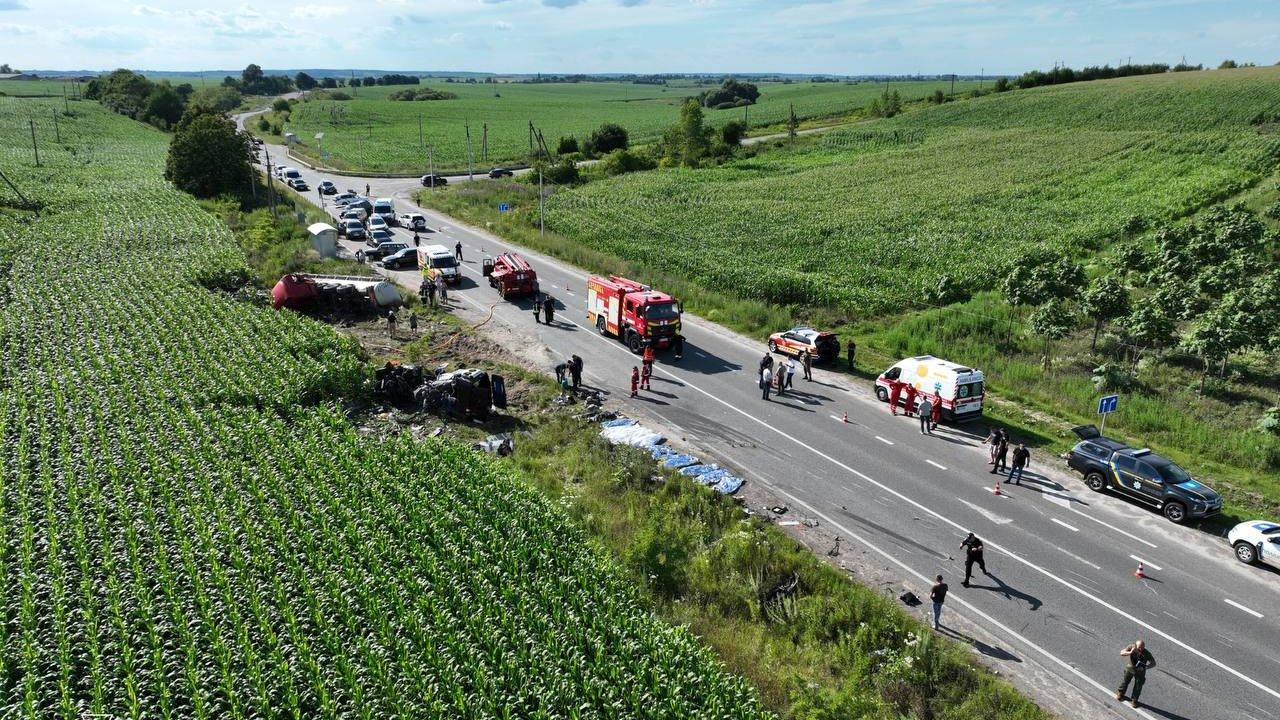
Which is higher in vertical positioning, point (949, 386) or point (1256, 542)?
point (949, 386)

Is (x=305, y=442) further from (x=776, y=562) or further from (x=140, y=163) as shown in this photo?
(x=140, y=163)

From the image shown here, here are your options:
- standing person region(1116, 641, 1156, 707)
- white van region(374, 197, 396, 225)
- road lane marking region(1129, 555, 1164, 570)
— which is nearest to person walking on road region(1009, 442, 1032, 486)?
road lane marking region(1129, 555, 1164, 570)

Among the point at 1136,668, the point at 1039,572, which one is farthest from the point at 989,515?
the point at 1136,668

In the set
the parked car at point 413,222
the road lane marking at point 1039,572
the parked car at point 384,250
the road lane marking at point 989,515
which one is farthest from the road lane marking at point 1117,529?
the parked car at point 413,222

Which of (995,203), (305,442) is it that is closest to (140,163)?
(305,442)

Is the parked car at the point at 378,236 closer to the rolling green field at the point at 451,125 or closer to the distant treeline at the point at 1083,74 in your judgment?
the rolling green field at the point at 451,125

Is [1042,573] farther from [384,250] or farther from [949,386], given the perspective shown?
[384,250]
